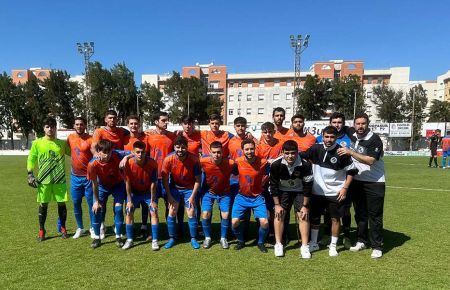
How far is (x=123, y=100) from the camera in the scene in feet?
176

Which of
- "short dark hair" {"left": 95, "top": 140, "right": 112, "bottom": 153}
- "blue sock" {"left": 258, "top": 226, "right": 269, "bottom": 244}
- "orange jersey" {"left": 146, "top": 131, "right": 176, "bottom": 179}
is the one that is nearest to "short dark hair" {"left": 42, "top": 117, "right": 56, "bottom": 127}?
"short dark hair" {"left": 95, "top": 140, "right": 112, "bottom": 153}

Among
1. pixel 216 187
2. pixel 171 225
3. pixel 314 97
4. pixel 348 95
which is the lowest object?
pixel 171 225

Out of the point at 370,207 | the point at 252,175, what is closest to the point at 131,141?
the point at 252,175

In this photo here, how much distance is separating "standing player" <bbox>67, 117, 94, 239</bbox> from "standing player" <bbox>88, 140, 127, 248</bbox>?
0.36 metres

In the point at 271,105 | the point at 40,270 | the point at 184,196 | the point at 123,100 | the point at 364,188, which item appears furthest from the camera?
the point at 271,105

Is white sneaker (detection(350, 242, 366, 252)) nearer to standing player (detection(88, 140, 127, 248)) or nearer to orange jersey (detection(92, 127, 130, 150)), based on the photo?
standing player (detection(88, 140, 127, 248))

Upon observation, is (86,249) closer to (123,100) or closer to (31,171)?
(31,171)

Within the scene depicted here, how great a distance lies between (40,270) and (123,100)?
5213 cm

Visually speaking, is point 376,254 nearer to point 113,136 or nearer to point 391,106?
point 113,136

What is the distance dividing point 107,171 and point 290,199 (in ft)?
9.24

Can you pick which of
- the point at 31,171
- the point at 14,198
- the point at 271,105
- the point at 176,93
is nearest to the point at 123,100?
the point at 176,93

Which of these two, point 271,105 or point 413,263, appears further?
point 271,105

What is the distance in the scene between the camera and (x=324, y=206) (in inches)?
195

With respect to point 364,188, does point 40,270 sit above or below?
below
